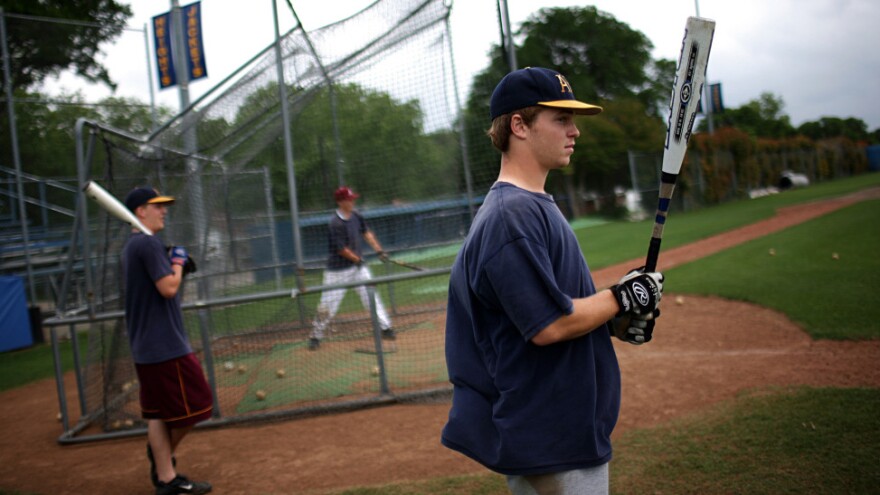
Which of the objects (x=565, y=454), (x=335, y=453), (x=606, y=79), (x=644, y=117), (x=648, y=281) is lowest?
(x=335, y=453)

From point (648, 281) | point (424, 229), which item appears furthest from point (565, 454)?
point (424, 229)

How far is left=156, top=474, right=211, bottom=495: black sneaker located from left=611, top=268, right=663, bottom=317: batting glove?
3789 millimetres

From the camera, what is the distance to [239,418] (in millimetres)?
6480

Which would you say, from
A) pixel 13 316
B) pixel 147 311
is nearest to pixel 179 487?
pixel 147 311

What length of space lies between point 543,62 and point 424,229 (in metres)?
40.1

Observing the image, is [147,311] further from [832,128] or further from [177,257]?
[832,128]

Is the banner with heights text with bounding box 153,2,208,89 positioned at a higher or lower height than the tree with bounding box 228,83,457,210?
higher

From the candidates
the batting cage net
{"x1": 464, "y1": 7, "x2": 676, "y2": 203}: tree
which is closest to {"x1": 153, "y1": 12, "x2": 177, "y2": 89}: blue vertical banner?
the batting cage net

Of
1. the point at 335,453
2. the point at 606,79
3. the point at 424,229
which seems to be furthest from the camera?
the point at 606,79

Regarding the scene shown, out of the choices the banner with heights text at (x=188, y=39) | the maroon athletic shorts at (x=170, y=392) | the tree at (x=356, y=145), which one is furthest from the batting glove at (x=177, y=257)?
the banner with heights text at (x=188, y=39)

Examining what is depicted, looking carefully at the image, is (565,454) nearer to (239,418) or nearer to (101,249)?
(239,418)

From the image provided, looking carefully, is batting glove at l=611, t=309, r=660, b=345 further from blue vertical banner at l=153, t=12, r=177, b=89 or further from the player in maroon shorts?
blue vertical banner at l=153, t=12, r=177, b=89

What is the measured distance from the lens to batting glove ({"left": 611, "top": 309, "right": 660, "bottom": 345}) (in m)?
2.35

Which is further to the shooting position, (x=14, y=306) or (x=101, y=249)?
(x=14, y=306)
